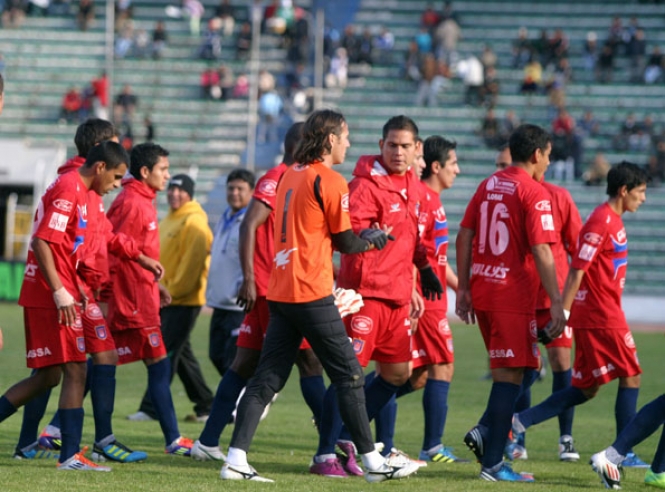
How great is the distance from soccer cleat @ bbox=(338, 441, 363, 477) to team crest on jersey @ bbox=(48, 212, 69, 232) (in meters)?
2.50

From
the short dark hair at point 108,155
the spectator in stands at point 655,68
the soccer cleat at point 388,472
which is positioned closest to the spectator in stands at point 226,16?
the spectator in stands at point 655,68

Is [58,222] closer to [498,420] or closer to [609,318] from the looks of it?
[498,420]

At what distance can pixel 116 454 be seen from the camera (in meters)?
8.58

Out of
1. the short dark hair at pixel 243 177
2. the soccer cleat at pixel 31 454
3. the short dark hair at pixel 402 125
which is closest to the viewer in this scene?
the short dark hair at pixel 402 125

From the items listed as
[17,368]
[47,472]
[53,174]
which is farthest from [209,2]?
[47,472]

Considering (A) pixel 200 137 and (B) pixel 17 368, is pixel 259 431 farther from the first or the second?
(A) pixel 200 137

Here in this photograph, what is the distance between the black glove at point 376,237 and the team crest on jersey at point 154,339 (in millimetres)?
2481

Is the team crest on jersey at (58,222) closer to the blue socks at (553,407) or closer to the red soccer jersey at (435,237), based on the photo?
the red soccer jersey at (435,237)

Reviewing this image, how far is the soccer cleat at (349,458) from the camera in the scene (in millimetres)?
8406

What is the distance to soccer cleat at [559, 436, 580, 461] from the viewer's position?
31.1 ft

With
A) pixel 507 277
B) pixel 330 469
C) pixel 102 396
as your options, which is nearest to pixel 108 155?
pixel 102 396

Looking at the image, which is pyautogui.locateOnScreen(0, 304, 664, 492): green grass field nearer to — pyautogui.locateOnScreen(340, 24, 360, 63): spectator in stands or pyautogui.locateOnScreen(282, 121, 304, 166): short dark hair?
pyautogui.locateOnScreen(282, 121, 304, 166): short dark hair

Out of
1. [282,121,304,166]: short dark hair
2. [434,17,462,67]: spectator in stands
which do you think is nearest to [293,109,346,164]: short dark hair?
[282,121,304,166]: short dark hair

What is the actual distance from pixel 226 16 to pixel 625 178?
3243 centimetres
